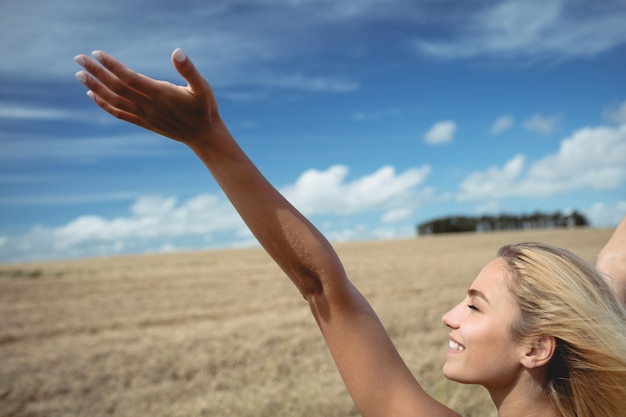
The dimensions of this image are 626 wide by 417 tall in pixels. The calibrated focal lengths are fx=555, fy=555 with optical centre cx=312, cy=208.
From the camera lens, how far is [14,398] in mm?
6020

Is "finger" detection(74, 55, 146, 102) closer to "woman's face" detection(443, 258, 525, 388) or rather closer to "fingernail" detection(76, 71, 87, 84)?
"fingernail" detection(76, 71, 87, 84)

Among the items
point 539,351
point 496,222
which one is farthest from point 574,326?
point 496,222

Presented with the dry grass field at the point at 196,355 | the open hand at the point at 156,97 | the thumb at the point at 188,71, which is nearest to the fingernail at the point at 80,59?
the open hand at the point at 156,97

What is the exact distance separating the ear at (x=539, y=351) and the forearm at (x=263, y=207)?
53 cm

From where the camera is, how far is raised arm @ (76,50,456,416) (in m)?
0.98

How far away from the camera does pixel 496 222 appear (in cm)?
7644

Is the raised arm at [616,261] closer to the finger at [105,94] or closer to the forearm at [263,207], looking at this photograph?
the forearm at [263,207]

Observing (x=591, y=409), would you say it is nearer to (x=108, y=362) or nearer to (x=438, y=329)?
(x=108, y=362)

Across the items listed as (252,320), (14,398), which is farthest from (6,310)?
(14,398)

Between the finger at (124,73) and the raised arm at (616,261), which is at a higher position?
the finger at (124,73)

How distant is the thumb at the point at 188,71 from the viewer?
0.90 meters

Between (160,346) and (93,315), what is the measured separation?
5232 millimetres

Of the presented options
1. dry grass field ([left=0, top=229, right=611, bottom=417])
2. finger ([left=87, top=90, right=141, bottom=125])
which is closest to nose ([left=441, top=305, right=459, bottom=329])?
finger ([left=87, top=90, right=141, bottom=125])

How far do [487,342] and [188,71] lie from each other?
2.90 ft
